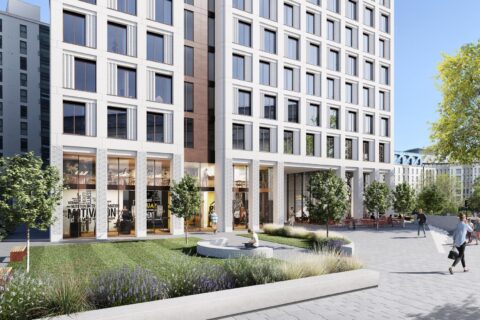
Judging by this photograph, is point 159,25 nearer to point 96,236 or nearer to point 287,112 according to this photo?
point 287,112

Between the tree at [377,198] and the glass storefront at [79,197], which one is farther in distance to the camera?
the tree at [377,198]

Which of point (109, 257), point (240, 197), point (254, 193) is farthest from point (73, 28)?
point (254, 193)

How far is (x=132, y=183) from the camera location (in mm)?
30094

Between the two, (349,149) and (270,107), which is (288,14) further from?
(349,149)

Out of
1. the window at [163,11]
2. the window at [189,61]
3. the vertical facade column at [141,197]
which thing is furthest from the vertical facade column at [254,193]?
the window at [163,11]

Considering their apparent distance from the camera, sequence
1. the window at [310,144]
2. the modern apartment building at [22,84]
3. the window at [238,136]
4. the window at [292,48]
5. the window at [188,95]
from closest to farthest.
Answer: the window at [188,95], the window at [238,136], the window at [292,48], the window at [310,144], the modern apartment building at [22,84]

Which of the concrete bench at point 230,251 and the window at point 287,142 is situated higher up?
the window at point 287,142

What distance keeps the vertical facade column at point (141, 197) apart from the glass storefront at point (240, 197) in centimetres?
890

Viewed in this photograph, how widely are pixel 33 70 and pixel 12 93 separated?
207 inches

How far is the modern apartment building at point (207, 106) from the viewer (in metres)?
27.8

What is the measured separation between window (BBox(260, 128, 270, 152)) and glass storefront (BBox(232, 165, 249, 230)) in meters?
2.50

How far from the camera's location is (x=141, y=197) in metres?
29.5

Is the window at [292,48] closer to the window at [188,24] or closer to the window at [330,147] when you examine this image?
the window at [330,147]

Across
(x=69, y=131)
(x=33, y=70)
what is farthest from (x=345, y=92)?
(x=33, y=70)
